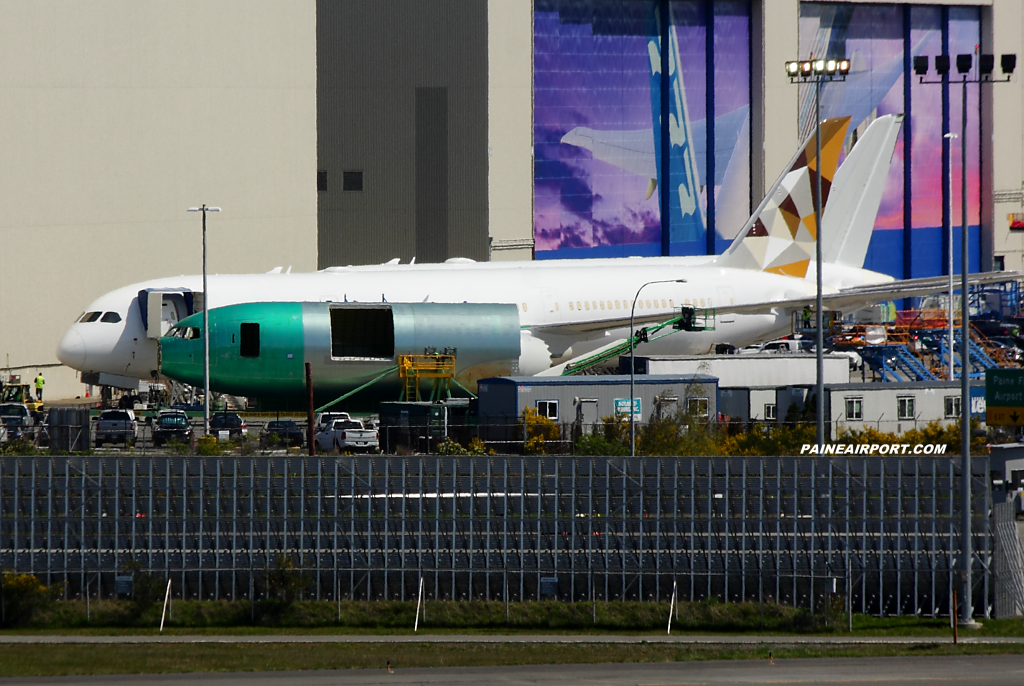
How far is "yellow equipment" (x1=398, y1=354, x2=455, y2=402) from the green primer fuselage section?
4.55 m

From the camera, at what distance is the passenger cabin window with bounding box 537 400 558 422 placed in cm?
4991

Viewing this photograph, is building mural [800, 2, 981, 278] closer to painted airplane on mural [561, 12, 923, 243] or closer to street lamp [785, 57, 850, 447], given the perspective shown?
painted airplane on mural [561, 12, 923, 243]

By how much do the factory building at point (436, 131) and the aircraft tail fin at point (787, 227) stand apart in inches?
737

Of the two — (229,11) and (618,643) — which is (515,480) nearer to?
(618,643)

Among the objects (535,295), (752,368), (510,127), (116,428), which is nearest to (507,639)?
(116,428)

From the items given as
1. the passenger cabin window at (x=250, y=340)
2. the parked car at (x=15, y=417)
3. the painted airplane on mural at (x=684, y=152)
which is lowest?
the parked car at (x=15, y=417)

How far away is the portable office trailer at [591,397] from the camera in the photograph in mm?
49844

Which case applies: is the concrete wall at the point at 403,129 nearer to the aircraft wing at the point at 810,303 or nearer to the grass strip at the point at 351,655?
the aircraft wing at the point at 810,303

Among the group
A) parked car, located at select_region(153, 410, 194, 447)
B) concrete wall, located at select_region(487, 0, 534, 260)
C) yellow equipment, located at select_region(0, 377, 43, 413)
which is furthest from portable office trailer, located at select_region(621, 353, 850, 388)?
concrete wall, located at select_region(487, 0, 534, 260)

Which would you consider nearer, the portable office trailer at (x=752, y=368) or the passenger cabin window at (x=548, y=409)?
the passenger cabin window at (x=548, y=409)

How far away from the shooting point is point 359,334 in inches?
2331

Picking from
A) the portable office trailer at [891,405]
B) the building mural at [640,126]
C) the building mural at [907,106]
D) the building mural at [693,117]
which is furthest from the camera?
the building mural at [907,106]

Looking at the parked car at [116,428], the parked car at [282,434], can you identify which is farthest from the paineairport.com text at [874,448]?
the parked car at [116,428]

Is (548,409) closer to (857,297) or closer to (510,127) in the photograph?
(857,297)
